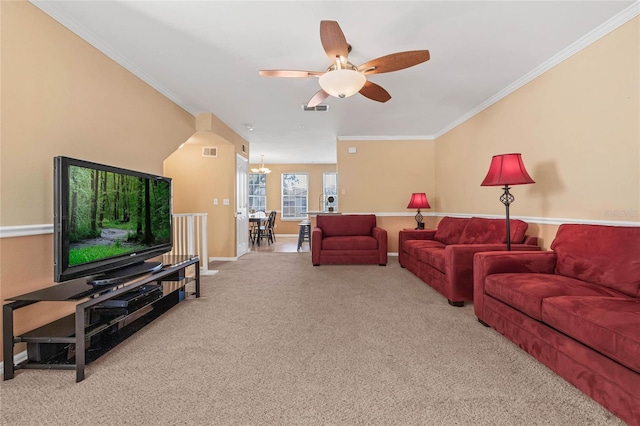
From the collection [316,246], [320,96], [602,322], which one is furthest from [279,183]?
[602,322]

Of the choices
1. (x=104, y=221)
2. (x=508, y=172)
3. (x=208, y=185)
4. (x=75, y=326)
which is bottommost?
(x=75, y=326)

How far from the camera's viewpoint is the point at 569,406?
4.75 feet

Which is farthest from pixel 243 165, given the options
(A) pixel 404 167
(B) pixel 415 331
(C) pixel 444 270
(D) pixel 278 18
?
(B) pixel 415 331

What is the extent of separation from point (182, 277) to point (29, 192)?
155 cm

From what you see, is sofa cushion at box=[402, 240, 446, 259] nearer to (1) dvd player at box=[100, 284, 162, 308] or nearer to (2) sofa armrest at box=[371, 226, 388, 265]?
(2) sofa armrest at box=[371, 226, 388, 265]

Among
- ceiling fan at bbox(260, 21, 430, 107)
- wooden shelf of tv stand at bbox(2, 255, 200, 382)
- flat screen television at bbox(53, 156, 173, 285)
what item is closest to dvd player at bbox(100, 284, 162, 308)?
wooden shelf of tv stand at bbox(2, 255, 200, 382)

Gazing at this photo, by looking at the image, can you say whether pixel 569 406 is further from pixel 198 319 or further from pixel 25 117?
pixel 25 117

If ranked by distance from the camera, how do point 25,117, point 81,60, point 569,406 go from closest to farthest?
point 569,406 → point 25,117 → point 81,60

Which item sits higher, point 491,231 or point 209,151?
point 209,151

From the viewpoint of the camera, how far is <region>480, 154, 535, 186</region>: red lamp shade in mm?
2818

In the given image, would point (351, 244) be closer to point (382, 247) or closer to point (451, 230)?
point (382, 247)

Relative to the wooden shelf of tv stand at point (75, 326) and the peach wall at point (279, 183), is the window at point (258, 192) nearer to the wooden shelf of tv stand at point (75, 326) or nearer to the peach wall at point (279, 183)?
the peach wall at point (279, 183)

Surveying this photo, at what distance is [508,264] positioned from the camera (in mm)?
2404

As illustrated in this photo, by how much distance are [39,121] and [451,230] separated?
15.3ft
